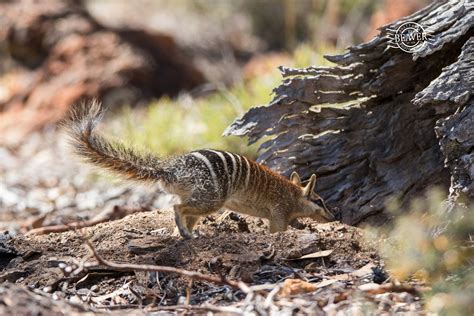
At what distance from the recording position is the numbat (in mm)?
5727

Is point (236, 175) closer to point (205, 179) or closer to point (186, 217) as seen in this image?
point (205, 179)

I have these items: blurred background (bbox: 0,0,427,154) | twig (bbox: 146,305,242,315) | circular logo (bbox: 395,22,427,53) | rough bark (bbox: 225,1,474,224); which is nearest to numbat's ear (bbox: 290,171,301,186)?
rough bark (bbox: 225,1,474,224)

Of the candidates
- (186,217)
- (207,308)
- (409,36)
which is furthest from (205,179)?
(207,308)

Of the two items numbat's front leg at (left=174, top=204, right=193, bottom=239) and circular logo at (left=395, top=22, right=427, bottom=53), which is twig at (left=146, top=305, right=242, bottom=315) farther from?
circular logo at (left=395, top=22, right=427, bottom=53)

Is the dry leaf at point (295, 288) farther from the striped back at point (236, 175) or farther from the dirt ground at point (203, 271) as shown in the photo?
the striped back at point (236, 175)

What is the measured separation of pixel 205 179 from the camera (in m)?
6.01

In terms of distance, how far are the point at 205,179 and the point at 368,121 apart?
1.48m

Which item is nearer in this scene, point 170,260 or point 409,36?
point 170,260

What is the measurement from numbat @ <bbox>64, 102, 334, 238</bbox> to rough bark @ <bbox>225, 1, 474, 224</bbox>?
0.24 m

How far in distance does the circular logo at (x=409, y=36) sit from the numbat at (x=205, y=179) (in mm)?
1331

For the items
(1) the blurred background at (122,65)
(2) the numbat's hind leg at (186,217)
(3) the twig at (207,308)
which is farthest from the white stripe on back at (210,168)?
(1) the blurred background at (122,65)

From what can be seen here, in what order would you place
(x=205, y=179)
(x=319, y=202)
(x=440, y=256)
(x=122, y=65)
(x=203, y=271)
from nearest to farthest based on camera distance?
1. (x=440, y=256)
2. (x=203, y=271)
3. (x=205, y=179)
4. (x=319, y=202)
5. (x=122, y=65)

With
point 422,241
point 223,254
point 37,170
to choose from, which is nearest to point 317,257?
point 223,254

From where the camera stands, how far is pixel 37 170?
1130cm
